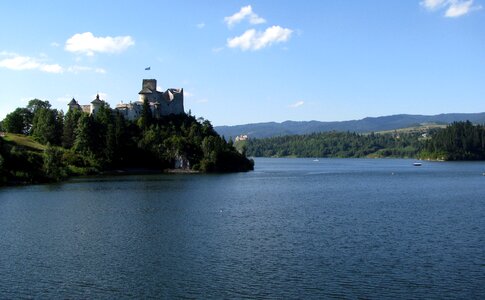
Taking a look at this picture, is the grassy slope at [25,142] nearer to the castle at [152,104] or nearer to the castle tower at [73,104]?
the castle at [152,104]

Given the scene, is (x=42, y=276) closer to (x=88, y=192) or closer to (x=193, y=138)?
(x=88, y=192)

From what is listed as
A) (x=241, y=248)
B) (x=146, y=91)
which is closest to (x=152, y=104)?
(x=146, y=91)

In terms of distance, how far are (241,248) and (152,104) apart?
427ft

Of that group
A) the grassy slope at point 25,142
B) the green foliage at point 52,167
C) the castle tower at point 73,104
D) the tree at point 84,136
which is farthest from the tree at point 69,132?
the green foliage at point 52,167

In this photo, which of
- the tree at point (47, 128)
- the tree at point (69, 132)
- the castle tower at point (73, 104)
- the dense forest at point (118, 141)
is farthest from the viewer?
the castle tower at point (73, 104)

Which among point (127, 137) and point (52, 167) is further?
point (127, 137)

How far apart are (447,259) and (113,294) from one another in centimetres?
2124

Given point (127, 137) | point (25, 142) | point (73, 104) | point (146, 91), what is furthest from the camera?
point (73, 104)

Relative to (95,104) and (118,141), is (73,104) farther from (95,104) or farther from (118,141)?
(118,141)

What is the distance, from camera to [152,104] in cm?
16388

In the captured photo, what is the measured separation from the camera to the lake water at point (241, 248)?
1134 inches

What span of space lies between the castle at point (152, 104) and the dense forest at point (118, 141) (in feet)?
14.4

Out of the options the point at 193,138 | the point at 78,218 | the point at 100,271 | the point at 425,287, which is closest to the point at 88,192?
the point at 78,218

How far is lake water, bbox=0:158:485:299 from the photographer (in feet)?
94.5
